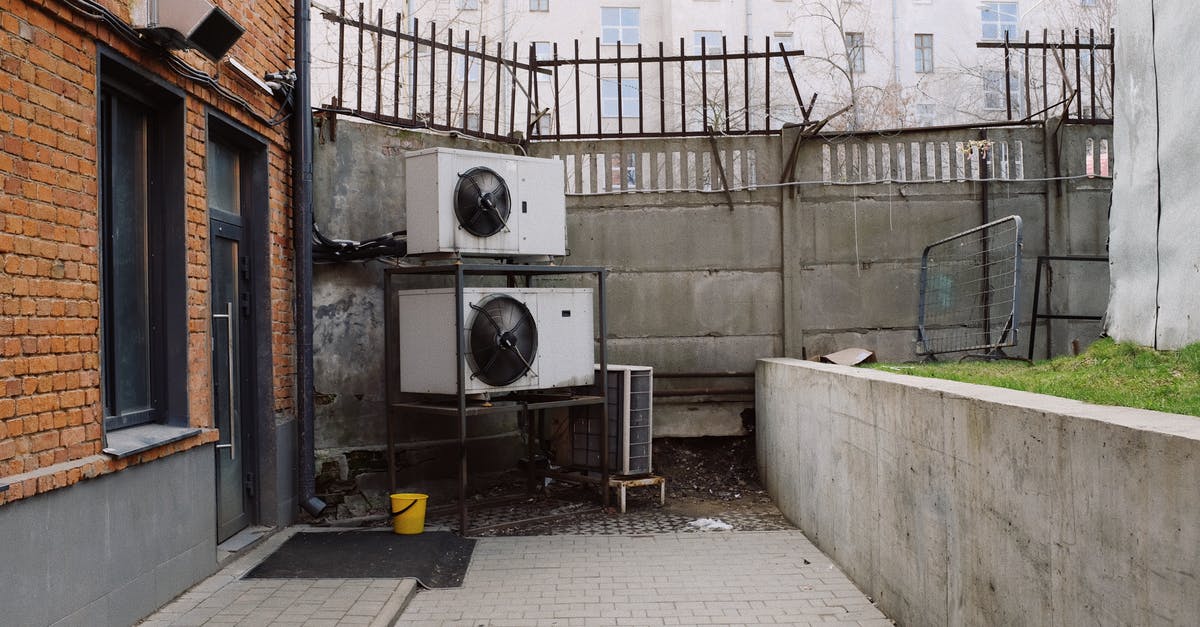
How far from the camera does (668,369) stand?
9383 mm

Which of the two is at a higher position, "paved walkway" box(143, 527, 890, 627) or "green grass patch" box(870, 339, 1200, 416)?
"green grass patch" box(870, 339, 1200, 416)

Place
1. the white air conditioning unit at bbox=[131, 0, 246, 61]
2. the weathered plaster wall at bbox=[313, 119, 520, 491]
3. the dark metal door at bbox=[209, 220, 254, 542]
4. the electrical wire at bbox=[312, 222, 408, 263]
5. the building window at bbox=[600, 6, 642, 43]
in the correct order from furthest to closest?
1. the building window at bbox=[600, 6, 642, 43]
2. the weathered plaster wall at bbox=[313, 119, 520, 491]
3. the electrical wire at bbox=[312, 222, 408, 263]
4. the dark metal door at bbox=[209, 220, 254, 542]
5. the white air conditioning unit at bbox=[131, 0, 246, 61]

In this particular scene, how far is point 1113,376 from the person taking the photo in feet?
16.8

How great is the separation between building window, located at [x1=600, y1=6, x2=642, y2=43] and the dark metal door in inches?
1005

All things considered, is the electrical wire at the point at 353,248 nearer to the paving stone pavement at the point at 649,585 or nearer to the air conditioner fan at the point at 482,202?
the air conditioner fan at the point at 482,202

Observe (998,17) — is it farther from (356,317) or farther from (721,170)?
(356,317)

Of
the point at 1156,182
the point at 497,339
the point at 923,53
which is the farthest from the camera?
the point at 923,53

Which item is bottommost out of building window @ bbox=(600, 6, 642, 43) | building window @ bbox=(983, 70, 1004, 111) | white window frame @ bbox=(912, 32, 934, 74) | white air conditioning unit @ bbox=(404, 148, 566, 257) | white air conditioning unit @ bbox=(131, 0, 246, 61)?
white air conditioning unit @ bbox=(404, 148, 566, 257)

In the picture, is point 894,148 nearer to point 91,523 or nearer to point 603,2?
point 91,523

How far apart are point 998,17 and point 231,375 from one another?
3213 centimetres

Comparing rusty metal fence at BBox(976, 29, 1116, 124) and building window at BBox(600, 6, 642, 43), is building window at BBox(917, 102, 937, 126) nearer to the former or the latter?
rusty metal fence at BBox(976, 29, 1116, 124)

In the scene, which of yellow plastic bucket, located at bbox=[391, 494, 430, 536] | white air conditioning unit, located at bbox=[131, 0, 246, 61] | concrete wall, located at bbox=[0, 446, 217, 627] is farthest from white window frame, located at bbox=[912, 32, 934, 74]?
concrete wall, located at bbox=[0, 446, 217, 627]

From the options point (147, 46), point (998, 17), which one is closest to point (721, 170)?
point (147, 46)

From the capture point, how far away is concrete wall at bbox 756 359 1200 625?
2.69m
